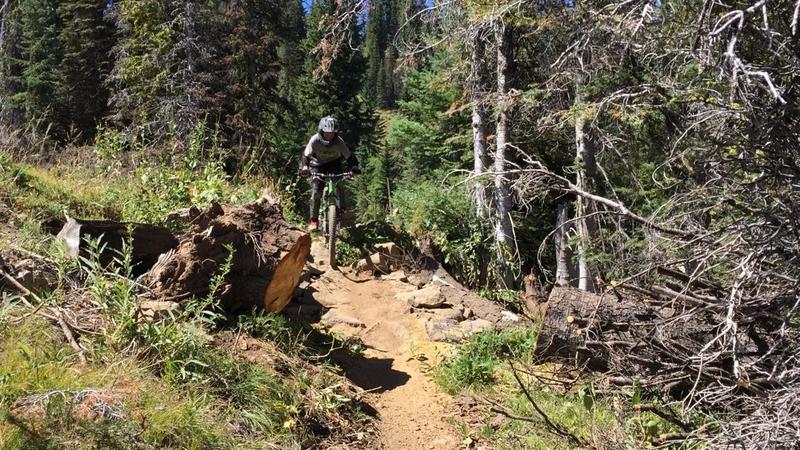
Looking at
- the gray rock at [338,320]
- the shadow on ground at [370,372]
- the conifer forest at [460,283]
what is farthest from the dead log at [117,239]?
the gray rock at [338,320]

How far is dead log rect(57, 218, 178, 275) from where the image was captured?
15.5 ft

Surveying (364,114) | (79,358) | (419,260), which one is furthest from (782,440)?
(364,114)

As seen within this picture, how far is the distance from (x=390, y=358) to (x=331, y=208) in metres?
3.03

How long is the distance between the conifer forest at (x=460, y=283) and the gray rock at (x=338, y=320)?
0.10ft

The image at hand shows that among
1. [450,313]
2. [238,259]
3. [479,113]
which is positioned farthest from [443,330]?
[479,113]

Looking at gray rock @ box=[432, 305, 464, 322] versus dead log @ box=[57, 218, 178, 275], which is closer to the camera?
dead log @ box=[57, 218, 178, 275]

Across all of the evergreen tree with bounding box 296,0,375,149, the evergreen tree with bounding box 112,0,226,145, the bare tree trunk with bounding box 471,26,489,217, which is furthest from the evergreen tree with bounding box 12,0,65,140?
the bare tree trunk with bounding box 471,26,489,217

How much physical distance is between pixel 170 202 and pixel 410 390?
11.4ft

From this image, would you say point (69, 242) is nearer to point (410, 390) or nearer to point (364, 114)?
point (410, 390)

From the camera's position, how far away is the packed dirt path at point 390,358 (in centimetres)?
483

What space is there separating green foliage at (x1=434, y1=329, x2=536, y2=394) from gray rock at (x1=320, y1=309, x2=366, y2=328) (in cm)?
126

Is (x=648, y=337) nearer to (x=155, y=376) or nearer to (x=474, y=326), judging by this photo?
(x=474, y=326)

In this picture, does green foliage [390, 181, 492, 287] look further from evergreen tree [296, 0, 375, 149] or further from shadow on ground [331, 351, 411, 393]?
evergreen tree [296, 0, 375, 149]

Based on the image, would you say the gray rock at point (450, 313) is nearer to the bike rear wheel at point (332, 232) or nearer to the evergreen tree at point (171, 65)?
the bike rear wheel at point (332, 232)
